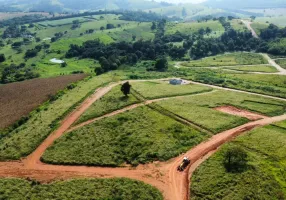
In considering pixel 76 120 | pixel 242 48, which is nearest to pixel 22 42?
pixel 242 48

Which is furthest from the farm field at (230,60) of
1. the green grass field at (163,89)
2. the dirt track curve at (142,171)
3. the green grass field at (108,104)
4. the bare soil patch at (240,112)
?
the dirt track curve at (142,171)

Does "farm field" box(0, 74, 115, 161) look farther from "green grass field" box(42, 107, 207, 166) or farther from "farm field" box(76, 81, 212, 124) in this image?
"farm field" box(76, 81, 212, 124)

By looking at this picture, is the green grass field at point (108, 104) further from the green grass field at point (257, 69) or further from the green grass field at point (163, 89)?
the green grass field at point (257, 69)

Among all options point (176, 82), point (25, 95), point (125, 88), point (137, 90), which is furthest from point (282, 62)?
point (25, 95)

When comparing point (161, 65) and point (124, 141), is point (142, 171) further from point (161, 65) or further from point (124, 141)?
point (161, 65)

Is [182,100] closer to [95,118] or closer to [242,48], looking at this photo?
[95,118]

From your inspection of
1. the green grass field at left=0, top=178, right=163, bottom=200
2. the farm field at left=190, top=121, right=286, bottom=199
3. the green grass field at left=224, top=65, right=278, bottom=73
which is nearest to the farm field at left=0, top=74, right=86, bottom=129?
the green grass field at left=0, top=178, right=163, bottom=200
